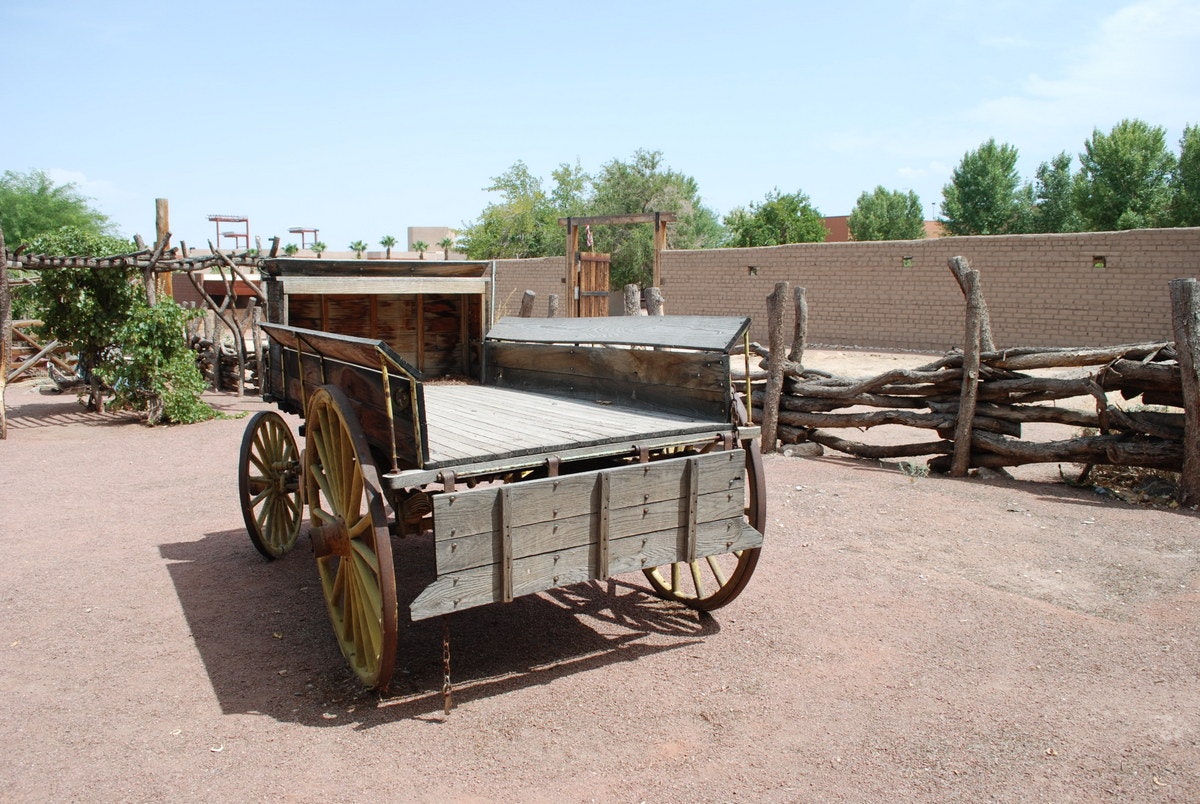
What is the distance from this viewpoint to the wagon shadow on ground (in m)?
3.64

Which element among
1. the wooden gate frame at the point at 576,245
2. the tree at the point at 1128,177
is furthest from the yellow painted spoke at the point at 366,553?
the tree at the point at 1128,177

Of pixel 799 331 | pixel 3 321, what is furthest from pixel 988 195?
pixel 3 321

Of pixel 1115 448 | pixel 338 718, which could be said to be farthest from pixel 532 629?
pixel 1115 448

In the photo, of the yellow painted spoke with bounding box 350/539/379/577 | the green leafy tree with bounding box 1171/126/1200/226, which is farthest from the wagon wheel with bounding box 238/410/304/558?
the green leafy tree with bounding box 1171/126/1200/226

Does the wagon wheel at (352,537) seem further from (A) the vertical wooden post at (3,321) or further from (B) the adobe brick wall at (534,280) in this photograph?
(B) the adobe brick wall at (534,280)

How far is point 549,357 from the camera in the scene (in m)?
5.28

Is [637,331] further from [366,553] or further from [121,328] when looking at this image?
[121,328]

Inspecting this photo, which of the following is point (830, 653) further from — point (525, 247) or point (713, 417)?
point (525, 247)

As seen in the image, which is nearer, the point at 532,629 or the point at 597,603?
the point at 532,629

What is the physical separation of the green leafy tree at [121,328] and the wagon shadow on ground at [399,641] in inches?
260

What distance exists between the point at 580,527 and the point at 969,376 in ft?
16.8

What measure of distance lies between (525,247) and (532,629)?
33.4m

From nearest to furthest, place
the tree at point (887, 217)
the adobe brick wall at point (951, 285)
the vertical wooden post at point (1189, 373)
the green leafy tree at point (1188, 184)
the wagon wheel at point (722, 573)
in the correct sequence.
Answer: the wagon wheel at point (722, 573) → the vertical wooden post at point (1189, 373) → the adobe brick wall at point (951, 285) → the green leafy tree at point (1188, 184) → the tree at point (887, 217)

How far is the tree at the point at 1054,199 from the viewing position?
1367 inches
